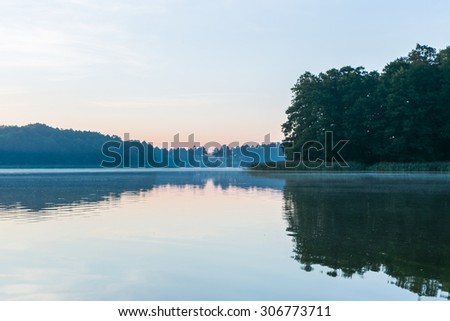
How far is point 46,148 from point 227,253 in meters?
107

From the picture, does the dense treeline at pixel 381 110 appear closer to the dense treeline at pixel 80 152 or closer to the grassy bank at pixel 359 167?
the grassy bank at pixel 359 167

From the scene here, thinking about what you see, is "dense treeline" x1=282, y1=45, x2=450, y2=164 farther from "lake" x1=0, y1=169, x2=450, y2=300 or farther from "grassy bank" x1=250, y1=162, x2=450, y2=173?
"lake" x1=0, y1=169, x2=450, y2=300

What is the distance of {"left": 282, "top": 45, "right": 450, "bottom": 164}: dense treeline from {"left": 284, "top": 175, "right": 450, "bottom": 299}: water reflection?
3798cm

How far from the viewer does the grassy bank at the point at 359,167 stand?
5059 centimetres

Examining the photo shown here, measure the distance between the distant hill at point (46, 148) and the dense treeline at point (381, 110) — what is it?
199 ft

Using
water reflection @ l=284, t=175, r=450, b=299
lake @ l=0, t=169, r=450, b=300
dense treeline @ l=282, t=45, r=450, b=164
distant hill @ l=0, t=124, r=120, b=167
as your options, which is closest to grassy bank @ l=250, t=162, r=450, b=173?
dense treeline @ l=282, t=45, r=450, b=164

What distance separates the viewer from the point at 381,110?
5825 cm

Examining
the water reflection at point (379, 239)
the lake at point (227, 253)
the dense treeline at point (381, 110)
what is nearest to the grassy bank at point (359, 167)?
the dense treeline at point (381, 110)

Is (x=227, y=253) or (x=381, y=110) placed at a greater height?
(x=381, y=110)

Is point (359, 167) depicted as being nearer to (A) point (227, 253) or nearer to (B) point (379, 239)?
(B) point (379, 239)

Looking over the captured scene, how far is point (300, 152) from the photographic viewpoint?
59688 millimetres

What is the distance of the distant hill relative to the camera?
4183 inches

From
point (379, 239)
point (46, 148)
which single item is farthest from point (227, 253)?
point (46, 148)
